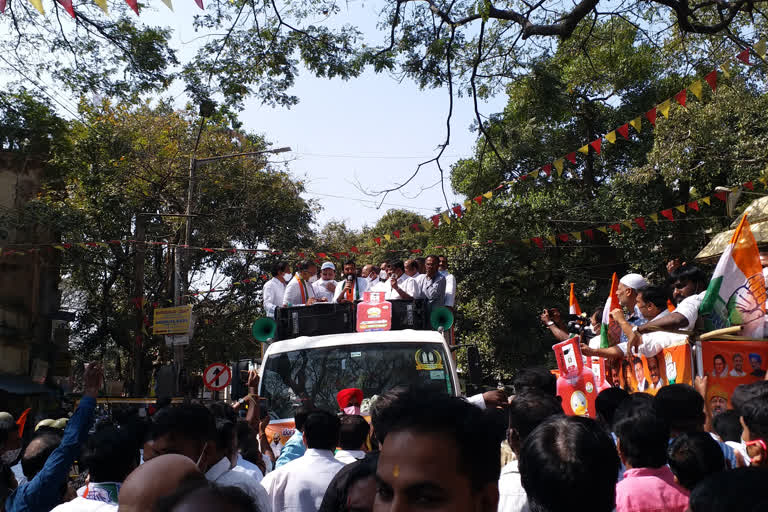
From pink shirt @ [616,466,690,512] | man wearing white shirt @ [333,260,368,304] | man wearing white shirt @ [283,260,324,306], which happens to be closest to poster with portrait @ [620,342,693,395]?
pink shirt @ [616,466,690,512]

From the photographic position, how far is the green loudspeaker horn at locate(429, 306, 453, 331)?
8656 millimetres

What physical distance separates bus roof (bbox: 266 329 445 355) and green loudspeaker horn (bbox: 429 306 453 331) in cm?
47

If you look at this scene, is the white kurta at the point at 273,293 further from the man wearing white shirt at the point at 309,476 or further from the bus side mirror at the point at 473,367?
the man wearing white shirt at the point at 309,476

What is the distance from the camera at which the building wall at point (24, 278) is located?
810 inches

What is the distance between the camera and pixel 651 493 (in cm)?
303

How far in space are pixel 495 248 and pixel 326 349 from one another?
12720 mm

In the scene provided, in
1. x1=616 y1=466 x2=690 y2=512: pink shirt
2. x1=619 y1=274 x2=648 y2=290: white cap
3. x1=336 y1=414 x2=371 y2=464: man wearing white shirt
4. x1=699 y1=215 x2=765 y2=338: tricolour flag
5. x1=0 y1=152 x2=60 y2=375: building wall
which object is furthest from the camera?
x1=0 y1=152 x2=60 y2=375: building wall

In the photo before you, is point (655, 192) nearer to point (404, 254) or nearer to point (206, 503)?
point (404, 254)

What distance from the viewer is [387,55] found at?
8.63 meters

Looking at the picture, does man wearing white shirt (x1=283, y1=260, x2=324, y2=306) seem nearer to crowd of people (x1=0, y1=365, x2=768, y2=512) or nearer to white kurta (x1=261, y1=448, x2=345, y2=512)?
crowd of people (x1=0, y1=365, x2=768, y2=512)

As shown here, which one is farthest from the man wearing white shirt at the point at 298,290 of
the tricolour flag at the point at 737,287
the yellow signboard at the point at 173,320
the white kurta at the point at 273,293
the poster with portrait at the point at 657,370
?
the yellow signboard at the point at 173,320

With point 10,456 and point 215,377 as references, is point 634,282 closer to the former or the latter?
point 10,456

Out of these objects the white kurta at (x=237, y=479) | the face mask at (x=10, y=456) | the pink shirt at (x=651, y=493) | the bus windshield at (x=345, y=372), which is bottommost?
the face mask at (x=10, y=456)

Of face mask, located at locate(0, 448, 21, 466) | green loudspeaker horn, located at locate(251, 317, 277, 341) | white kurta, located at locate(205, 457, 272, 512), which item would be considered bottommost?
face mask, located at locate(0, 448, 21, 466)
